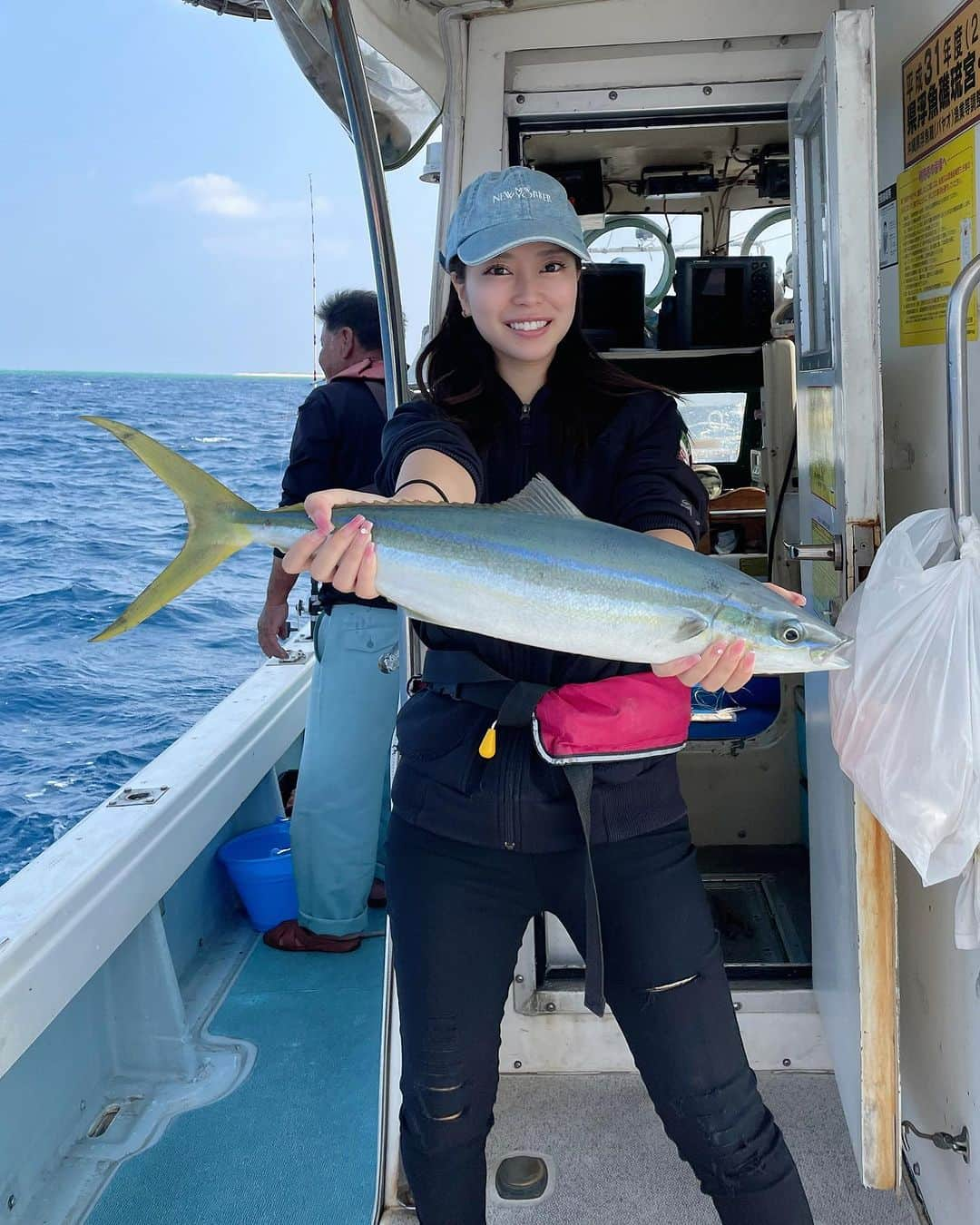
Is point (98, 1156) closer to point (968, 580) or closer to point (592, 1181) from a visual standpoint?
point (592, 1181)

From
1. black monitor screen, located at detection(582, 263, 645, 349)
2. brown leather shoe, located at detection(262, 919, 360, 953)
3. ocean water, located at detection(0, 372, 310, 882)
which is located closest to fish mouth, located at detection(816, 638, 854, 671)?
brown leather shoe, located at detection(262, 919, 360, 953)

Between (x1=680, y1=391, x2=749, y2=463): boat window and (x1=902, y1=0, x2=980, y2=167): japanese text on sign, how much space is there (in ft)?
13.0

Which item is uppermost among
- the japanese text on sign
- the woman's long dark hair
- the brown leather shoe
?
the japanese text on sign

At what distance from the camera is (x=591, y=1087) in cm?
301

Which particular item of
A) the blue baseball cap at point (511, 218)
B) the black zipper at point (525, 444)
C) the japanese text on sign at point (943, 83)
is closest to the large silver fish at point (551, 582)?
the black zipper at point (525, 444)

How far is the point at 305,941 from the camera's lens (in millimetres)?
3996

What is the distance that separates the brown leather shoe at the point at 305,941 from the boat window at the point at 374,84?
8.74 feet

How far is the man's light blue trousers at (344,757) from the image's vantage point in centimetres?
389

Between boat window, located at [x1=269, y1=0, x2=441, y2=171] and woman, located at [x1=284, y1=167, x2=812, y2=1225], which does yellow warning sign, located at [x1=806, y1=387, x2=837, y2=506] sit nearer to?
woman, located at [x1=284, y1=167, x2=812, y2=1225]

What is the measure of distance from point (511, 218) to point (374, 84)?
1.23 metres

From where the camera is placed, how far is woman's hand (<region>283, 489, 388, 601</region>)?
5.54ft

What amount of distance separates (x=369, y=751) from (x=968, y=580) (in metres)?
2.51

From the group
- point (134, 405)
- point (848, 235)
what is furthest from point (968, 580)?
point (134, 405)

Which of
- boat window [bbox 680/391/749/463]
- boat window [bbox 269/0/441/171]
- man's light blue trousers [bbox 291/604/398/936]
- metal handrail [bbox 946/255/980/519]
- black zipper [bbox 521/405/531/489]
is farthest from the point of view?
boat window [bbox 680/391/749/463]
